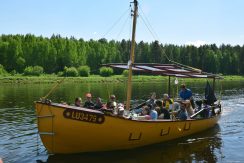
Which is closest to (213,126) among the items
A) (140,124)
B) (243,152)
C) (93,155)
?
(243,152)

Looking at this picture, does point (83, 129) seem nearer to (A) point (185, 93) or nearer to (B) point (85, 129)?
(B) point (85, 129)

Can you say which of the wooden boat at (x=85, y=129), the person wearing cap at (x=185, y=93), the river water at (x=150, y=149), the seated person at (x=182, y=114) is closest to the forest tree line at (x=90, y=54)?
the river water at (x=150, y=149)

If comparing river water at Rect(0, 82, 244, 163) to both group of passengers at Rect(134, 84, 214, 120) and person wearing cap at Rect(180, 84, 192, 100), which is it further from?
person wearing cap at Rect(180, 84, 192, 100)

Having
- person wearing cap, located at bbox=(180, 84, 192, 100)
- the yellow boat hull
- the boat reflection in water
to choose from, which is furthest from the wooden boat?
person wearing cap, located at bbox=(180, 84, 192, 100)

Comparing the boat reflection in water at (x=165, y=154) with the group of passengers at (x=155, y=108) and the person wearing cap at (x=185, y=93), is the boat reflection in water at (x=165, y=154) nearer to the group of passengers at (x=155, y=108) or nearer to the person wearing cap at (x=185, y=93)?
the group of passengers at (x=155, y=108)

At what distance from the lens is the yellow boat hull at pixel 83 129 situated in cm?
1480

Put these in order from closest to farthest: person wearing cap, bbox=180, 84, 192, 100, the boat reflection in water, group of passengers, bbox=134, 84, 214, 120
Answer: the boat reflection in water → group of passengers, bbox=134, 84, 214, 120 → person wearing cap, bbox=180, 84, 192, 100

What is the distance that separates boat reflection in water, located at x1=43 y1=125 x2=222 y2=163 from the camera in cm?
1530

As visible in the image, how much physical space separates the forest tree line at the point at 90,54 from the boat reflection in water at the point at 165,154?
88.6 m

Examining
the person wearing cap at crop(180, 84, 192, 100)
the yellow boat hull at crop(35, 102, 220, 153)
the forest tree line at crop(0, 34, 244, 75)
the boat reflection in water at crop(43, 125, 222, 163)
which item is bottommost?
the boat reflection in water at crop(43, 125, 222, 163)

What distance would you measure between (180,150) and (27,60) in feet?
307

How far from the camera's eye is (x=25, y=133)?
806 inches

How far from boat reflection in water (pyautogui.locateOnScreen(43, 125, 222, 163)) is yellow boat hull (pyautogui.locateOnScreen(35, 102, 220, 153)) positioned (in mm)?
357

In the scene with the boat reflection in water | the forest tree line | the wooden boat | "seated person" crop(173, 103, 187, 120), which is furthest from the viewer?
the forest tree line
